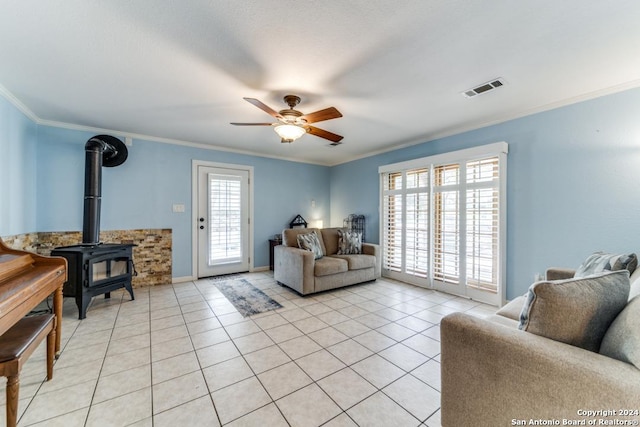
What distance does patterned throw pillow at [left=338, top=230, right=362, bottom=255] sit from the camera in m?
4.33

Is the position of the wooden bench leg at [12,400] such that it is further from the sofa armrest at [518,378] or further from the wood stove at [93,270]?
the sofa armrest at [518,378]

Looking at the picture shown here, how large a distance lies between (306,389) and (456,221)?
299 centimetres

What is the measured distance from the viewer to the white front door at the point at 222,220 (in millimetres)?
4516

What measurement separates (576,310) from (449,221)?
2.76 metres

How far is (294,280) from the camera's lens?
3.69 meters

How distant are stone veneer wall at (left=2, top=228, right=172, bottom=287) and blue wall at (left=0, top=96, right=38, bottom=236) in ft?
1.01

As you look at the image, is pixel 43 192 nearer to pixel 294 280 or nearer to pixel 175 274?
pixel 175 274

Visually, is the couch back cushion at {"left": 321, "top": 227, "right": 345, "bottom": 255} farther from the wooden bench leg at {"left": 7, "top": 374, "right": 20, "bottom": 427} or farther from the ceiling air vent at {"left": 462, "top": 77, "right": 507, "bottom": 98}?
the wooden bench leg at {"left": 7, "top": 374, "right": 20, "bottom": 427}

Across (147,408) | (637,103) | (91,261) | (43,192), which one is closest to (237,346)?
(147,408)

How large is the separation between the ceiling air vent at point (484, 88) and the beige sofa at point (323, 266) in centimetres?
261

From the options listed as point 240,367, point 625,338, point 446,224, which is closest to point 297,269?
point 240,367

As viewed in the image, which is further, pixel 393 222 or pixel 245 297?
pixel 393 222

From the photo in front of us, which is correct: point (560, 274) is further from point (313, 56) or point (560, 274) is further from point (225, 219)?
point (225, 219)

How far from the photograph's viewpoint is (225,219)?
471 cm
